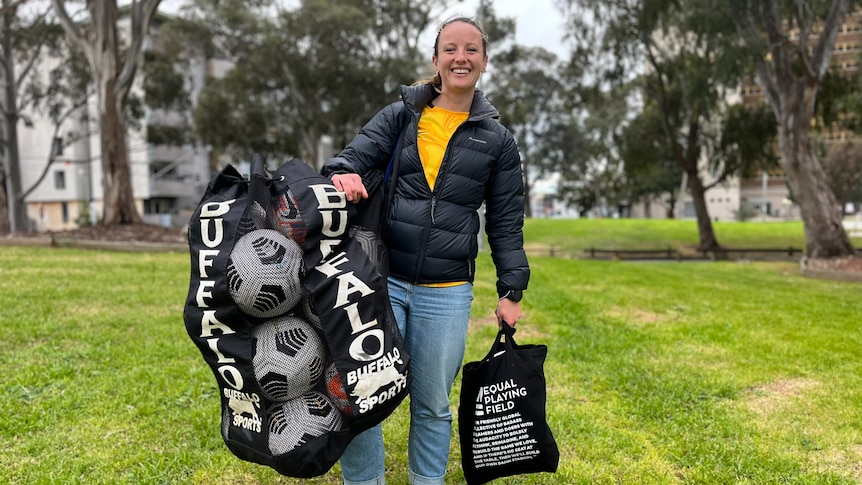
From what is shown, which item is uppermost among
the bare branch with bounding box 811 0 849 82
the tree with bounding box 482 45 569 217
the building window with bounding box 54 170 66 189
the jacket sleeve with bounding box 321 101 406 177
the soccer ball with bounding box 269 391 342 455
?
the tree with bounding box 482 45 569 217

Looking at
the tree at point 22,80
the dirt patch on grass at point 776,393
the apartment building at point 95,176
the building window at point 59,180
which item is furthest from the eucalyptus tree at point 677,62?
the building window at point 59,180

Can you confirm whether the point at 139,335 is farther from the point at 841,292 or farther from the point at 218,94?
the point at 218,94

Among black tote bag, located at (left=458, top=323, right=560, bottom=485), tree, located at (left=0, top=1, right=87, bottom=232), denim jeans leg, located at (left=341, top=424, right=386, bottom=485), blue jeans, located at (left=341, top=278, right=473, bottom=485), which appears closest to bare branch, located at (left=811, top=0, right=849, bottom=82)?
black tote bag, located at (left=458, top=323, right=560, bottom=485)

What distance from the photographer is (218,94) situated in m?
25.0

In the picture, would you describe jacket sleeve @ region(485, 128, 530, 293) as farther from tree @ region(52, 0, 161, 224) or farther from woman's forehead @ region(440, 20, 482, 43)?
tree @ region(52, 0, 161, 224)

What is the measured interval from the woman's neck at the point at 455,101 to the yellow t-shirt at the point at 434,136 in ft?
0.05

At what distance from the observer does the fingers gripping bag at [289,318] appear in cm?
188

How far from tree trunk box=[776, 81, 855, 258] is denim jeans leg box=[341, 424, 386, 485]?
46.2 feet

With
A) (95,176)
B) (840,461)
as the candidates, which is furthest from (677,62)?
(95,176)

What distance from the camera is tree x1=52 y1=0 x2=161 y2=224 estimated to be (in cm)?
1386

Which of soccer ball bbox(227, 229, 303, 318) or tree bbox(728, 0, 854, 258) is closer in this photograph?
soccer ball bbox(227, 229, 303, 318)

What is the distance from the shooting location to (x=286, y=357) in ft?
6.32

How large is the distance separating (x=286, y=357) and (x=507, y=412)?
0.96 metres

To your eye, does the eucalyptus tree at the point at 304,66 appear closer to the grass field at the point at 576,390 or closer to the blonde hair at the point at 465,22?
the grass field at the point at 576,390
